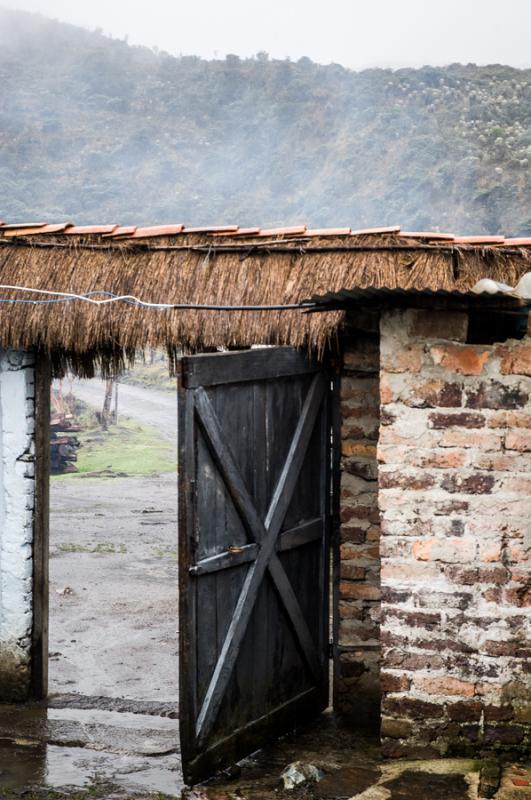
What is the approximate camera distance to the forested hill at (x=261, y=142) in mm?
30703

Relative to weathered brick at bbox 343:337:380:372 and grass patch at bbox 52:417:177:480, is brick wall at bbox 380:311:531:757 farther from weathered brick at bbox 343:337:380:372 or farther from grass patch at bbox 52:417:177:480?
grass patch at bbox 52:417:177:480

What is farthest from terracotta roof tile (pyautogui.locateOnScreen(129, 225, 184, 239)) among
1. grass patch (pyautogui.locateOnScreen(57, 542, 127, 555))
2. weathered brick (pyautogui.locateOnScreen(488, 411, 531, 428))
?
grass patch (pyautogui.locateOnScreen(57, 542, 127, 555))

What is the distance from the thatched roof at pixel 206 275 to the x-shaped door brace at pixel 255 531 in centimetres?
52

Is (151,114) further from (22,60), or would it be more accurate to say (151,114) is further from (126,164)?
(22,60)

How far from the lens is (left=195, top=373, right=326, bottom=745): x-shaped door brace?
501 cm

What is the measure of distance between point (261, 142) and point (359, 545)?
33654 millimetres

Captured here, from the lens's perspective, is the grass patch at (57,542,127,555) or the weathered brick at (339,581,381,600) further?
the grass patch at (57,542,127,555)

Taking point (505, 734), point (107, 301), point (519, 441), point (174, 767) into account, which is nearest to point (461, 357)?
point (519, 441)

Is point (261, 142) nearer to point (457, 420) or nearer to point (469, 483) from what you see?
point (457, 420)

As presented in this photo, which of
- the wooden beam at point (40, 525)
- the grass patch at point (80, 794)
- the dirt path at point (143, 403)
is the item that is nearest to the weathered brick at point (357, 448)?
the wooden beam at point (40, 525)

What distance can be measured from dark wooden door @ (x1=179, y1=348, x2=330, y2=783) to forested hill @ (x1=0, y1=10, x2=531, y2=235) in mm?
21989

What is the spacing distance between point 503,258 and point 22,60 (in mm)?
44767

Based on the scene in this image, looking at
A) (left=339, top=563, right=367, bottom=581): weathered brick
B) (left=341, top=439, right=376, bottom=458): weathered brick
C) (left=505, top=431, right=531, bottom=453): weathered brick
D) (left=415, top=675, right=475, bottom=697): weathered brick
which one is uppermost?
(left=505, top=431, right=531, bottom=453): weathered brick

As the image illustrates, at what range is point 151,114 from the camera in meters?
41.0
